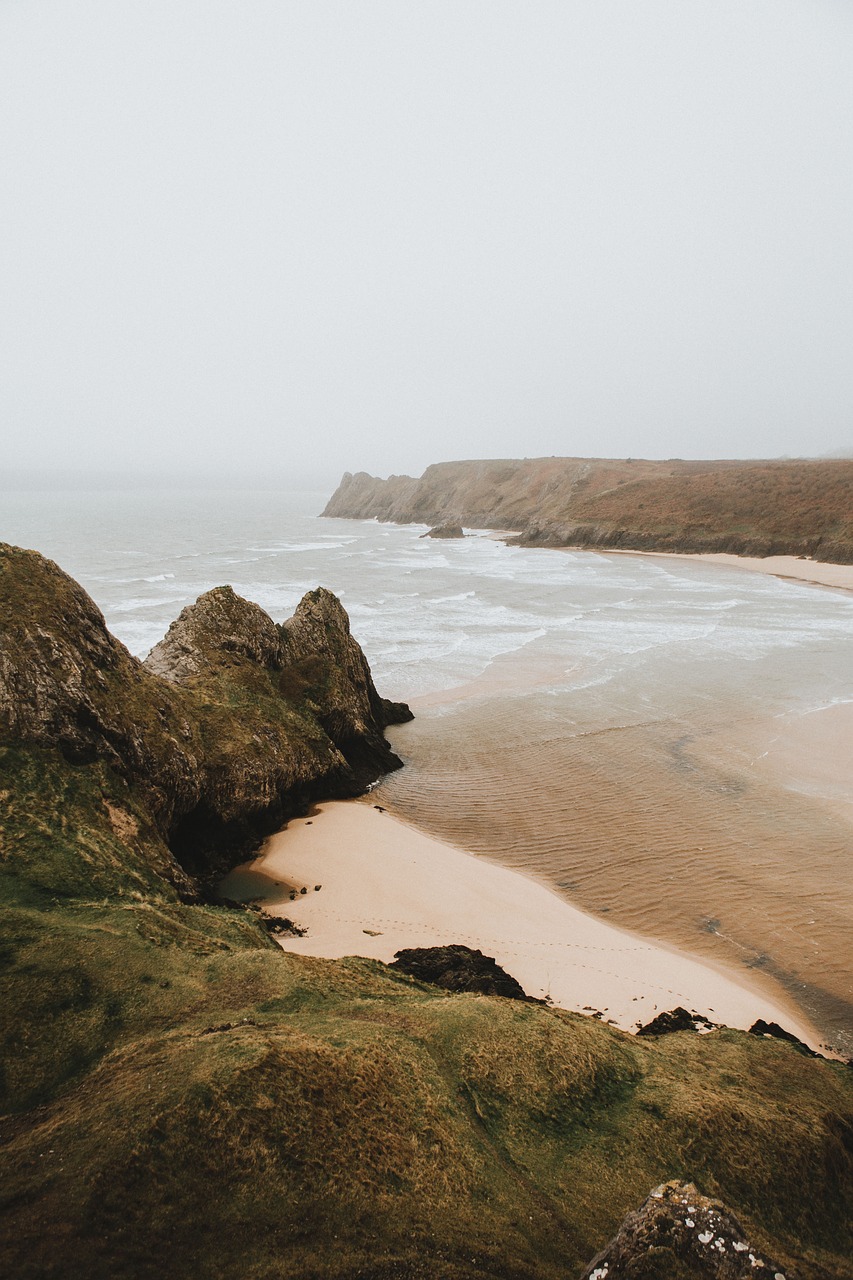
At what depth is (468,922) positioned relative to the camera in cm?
1130

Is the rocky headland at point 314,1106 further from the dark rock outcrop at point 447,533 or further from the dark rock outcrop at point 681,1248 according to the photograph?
the dark rock outcrop at point 447,533

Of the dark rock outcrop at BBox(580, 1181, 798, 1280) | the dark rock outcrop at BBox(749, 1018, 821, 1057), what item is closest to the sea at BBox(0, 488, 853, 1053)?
the dark rock outcrop at BBox(749, 1018, 821, 1057)

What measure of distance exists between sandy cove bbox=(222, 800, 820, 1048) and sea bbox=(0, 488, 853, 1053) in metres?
0.69

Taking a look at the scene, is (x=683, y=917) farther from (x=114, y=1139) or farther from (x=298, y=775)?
(x=114, y=1139)

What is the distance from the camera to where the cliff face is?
69.9m

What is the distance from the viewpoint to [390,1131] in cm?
528

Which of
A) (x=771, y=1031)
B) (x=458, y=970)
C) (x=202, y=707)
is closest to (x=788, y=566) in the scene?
(x=202, y=707)

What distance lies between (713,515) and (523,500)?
43.6m

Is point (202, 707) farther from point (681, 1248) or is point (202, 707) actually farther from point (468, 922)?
point (681, 1248)

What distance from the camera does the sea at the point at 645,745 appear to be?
12.1m

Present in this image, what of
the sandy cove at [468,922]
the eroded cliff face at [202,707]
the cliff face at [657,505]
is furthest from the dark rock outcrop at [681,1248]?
the cliff face at [657,505]

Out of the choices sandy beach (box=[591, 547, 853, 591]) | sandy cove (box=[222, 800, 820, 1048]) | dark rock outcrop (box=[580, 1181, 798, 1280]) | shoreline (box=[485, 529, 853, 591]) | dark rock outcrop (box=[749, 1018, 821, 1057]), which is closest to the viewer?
dark rock outcrop (box=[580, 1181, 798, 1280])

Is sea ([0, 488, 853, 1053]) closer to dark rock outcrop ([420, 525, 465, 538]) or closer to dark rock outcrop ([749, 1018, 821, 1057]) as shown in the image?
dark rock outcrop ([749, 1018, 821, 1057])

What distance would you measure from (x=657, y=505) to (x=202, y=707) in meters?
81.8
